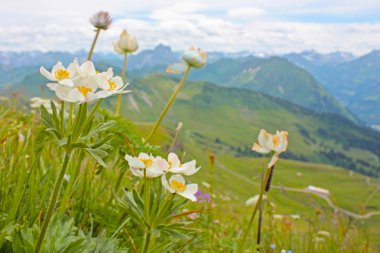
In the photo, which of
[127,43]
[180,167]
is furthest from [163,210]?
[127,43]

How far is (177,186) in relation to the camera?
2270 millimetres

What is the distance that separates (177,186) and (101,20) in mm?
2282

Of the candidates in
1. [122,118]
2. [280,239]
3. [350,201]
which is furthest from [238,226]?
[350,201]

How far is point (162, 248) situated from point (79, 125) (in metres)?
1.06

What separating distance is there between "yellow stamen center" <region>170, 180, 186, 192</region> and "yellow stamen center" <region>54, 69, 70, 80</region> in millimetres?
819

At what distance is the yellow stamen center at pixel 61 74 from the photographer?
2.12 meters

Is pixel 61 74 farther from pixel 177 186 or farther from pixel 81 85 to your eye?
pixel 177 186

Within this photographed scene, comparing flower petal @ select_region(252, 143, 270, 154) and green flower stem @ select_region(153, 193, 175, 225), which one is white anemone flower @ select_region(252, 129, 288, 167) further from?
green flower stem @ select_region(153, 193, 175, 225)

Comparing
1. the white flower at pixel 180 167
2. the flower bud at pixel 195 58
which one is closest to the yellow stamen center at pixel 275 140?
the white flower at pixel 180 167

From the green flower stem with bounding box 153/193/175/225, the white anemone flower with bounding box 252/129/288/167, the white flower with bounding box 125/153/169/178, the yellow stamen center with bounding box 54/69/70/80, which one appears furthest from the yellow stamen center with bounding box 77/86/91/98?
the white anemone flower with bounding box 252/129/288/167

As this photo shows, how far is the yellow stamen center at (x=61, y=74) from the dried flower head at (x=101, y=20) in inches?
72.8

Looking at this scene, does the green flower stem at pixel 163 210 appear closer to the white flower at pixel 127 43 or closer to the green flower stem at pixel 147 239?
the green flower stem at pixel 147 239

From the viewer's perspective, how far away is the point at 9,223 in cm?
242

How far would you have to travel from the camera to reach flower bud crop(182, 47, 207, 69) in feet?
13.9
